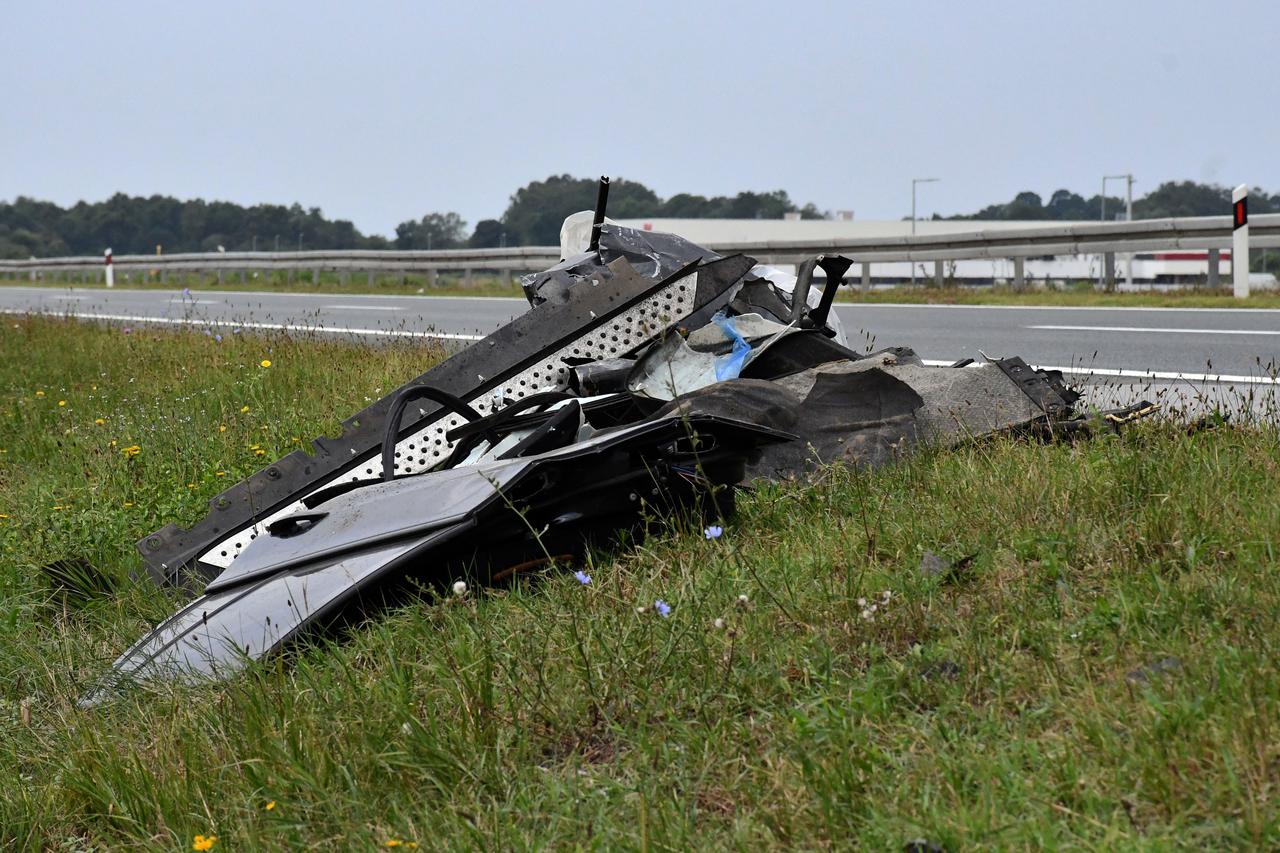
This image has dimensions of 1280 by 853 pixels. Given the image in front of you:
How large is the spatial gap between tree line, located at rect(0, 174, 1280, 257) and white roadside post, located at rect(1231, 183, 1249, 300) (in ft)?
145

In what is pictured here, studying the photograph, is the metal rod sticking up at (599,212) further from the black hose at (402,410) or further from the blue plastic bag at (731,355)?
the black hose at (402,410)

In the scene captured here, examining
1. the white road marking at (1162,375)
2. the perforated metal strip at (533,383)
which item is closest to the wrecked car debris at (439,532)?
the perforated metal strip at (533,383)

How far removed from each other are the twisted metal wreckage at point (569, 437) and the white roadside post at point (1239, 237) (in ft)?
33.4

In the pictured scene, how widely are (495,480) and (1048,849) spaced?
1.86 metres

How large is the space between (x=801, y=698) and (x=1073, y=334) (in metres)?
8.30

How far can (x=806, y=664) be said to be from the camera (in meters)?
2.77

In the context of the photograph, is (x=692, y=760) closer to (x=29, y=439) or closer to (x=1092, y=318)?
(x=29, y=439)

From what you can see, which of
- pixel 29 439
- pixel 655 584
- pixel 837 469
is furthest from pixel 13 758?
pixel 29 439

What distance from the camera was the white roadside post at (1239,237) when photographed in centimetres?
1390

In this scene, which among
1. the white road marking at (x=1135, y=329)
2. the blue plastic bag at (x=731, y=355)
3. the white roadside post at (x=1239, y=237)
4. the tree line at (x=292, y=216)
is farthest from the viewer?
the tree line at (x=292, y=216)

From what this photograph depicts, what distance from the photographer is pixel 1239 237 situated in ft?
47.1

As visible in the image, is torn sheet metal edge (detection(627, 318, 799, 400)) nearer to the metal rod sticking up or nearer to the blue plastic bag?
the blue plastic bag

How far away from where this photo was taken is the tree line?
→ 6278 centimetres

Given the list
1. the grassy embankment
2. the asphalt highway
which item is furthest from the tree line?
the asphalt highway
